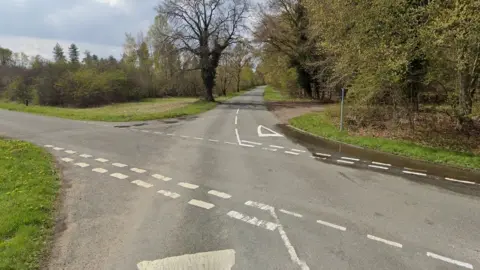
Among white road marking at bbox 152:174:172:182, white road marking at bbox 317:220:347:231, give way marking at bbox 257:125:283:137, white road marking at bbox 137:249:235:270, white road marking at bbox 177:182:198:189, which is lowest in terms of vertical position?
white road marking at bbox 317:220:347:231

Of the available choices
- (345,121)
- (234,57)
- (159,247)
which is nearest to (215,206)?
(159,247)

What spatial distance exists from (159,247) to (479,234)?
461 cm

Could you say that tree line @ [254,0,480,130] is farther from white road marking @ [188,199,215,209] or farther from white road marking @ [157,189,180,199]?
white road marking @ [157,189,180,199]

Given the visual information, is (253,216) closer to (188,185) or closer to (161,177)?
(188,185)

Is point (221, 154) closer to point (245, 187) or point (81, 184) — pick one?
point (245, 187)

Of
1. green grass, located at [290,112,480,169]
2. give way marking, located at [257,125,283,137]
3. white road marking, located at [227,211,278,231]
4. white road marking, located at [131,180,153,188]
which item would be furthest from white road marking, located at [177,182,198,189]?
green grass, located at [290,112,480,169]

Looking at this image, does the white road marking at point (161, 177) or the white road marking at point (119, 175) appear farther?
the white road marking at point (119, 175)

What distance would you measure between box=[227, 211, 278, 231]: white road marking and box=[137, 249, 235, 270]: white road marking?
838mm

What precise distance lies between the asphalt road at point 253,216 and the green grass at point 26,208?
239mm

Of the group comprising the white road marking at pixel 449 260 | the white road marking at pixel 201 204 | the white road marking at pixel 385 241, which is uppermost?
the white road marking at pixel 201 204

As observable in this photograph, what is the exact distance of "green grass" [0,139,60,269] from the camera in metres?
3.50

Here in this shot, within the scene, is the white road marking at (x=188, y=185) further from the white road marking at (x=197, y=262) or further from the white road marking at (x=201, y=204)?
the white road marking at (x=197, y=262)

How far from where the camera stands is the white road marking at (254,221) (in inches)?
169

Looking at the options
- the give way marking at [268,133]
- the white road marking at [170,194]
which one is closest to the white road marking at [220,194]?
the white road marking at [170,194]
